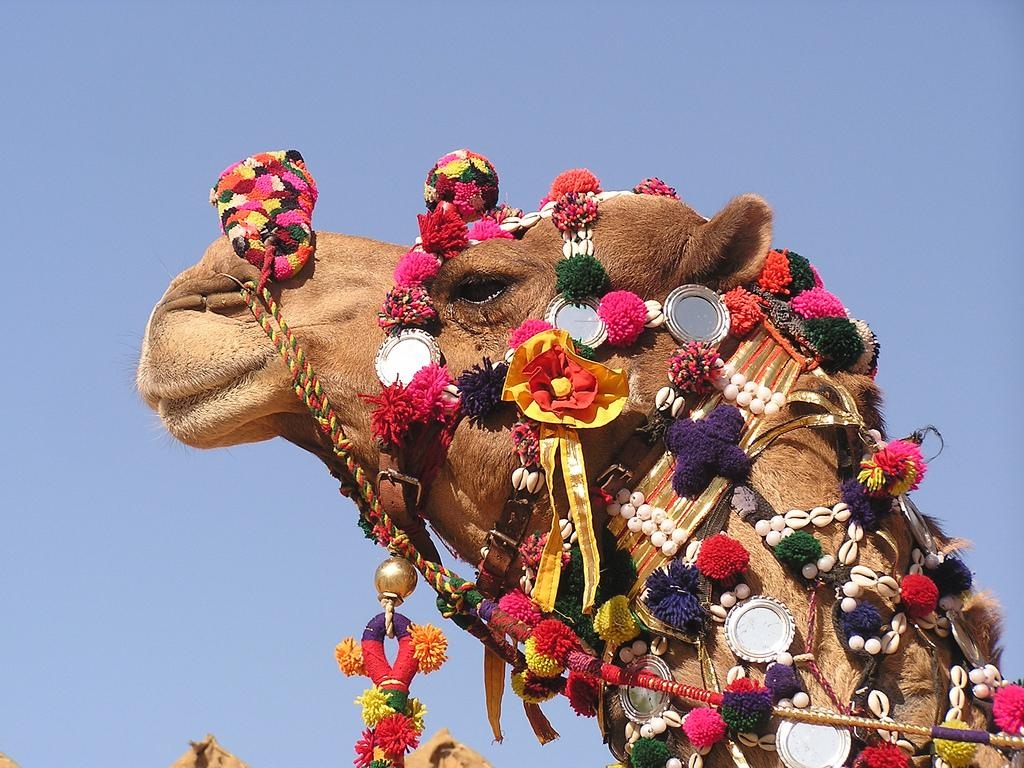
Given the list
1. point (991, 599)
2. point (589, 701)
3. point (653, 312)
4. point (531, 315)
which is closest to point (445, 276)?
point (531, 315)

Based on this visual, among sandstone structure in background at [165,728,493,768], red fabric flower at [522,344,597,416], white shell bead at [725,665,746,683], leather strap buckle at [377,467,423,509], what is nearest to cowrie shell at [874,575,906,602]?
white shell bead at [725,665,746,683]

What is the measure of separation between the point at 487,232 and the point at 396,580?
1490 mm

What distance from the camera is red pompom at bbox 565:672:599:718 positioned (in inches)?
255

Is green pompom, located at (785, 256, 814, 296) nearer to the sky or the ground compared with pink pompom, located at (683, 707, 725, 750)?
nearer to the sky

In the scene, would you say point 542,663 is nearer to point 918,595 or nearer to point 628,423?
point 628,423

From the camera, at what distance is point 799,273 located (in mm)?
6848

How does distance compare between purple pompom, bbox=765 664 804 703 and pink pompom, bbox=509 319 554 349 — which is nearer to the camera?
purple pompom, bbox=765 664 804 703

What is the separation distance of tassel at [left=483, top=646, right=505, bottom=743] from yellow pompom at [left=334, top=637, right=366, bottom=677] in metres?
0.58

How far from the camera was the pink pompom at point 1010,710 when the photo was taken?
5980 mm

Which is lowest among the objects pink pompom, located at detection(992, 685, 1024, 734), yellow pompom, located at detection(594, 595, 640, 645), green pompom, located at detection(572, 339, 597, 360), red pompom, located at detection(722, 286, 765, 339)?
pink pompom, located at detection(992, 685, 1024, 734)

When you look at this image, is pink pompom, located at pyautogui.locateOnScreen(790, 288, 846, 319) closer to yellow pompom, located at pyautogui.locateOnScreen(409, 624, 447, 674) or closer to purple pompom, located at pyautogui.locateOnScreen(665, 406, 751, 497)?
purple pompom, located at pyautogui.locateOnScreen(665, 406, 751, 497)

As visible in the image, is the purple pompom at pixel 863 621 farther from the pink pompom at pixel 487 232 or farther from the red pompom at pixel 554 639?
the pink pompom at pixel 487 232

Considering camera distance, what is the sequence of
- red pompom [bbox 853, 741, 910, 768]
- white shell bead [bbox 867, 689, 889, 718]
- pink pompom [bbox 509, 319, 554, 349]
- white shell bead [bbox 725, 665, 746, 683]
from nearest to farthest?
red pompom [bbox 853, 741, 910, 768]
white shell bead [bbox 867, 689, 889, 718]
white shell bead [bbox 725, 665, 746, 683]
pink pompom [bbox 509, 319, 554, 349]

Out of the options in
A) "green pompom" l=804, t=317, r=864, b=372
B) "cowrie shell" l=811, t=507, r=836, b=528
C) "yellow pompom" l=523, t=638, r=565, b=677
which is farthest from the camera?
"green pompom" l=804, t=317, r=864, b=372
